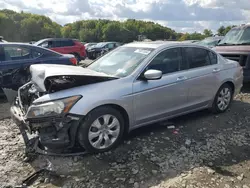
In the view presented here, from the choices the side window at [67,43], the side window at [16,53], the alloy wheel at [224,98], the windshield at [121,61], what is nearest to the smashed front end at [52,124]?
the windshield at [121,61]

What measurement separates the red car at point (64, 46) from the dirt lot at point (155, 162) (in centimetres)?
1107

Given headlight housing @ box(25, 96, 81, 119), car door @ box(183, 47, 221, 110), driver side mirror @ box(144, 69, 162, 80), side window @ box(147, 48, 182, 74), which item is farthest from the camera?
car door @ box(183, 47, 221, 110)

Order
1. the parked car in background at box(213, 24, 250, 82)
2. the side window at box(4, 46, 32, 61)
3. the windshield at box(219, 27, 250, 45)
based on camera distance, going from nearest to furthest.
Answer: the side window at box(4, 46, 32, 61) → the parked car in background at box(213, 24, 250, 82) → the windshield at box(219, 27, 250, 45)

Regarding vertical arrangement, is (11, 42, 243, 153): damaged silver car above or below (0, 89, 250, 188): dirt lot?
above

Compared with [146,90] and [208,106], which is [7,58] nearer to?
[146,90]

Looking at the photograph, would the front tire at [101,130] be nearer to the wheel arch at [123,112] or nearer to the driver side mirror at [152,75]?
the wheel arch at [123,112]

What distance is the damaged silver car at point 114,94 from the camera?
342 centimetres

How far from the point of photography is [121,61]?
4410mm

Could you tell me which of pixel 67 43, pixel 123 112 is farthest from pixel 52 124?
pixel 67 43

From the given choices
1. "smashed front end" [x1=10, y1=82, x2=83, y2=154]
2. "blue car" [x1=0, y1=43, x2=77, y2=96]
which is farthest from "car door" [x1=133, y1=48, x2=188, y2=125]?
"blue car" [x1=0, y1=43, x2=77, y2=96]

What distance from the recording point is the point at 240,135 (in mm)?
4516

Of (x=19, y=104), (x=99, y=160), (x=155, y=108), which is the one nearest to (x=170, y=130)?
(x=155, y=108)

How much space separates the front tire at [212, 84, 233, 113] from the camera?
5.30 m

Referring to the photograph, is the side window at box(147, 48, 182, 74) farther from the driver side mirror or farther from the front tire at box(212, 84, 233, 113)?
the front tire at box(212, 84, 233, 113)
